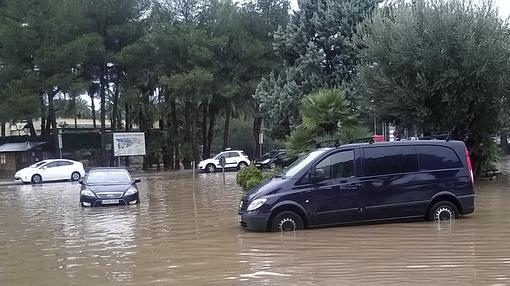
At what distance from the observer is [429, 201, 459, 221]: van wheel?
42.5 feet

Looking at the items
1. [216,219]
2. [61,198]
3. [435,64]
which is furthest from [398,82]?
[61,198]

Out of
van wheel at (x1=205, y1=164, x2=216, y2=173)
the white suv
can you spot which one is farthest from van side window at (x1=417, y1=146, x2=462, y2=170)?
van wheel at (x1=205, y1=164, x2=216, y2=173)

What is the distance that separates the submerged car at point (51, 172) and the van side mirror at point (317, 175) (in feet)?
103

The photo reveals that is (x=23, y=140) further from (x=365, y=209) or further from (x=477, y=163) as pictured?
(x=365, y=209)

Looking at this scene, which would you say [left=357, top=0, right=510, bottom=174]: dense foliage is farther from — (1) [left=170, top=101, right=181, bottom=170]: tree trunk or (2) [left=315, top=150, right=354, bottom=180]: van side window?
(1) [left=170, top=101, right=181, bottom=170]: tree trunk

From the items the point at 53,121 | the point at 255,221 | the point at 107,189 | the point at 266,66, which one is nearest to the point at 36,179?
the point at 53,121

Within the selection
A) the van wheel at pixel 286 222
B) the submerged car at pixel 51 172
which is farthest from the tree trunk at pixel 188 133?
the van wheel at pixel 286 222

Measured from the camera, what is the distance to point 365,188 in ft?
41.2

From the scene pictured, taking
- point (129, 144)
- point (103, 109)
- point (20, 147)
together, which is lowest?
point (129, 144)

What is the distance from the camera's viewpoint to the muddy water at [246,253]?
8281mm

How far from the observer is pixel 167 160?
58.2m

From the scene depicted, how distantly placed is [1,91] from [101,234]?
1436 inches

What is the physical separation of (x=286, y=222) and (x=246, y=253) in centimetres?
213

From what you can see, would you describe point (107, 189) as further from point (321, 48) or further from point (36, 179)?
point (36, 179)
